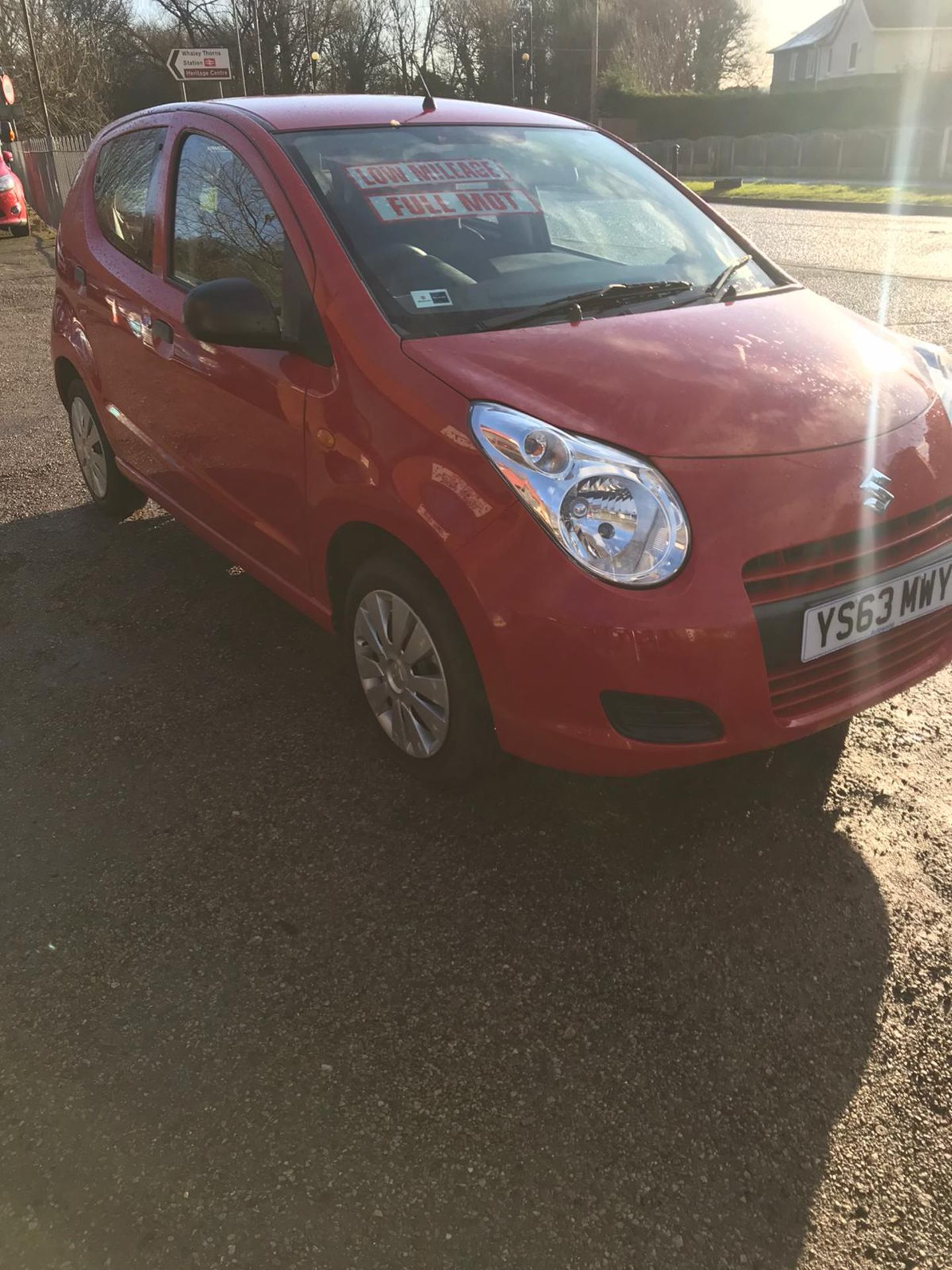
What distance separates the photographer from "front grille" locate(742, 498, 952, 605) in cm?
229

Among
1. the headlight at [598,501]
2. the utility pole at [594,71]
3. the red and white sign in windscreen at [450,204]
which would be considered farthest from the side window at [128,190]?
the utility pole at [594,71]

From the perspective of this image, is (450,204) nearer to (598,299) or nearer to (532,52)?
(598,299)

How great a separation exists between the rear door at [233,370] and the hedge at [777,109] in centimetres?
3891

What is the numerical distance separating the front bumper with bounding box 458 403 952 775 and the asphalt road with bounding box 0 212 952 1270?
Answer: 1.39ft

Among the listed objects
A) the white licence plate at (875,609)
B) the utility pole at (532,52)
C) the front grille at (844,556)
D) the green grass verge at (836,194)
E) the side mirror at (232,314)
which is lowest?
the green grass verge at (836,194)

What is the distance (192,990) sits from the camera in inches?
90.5

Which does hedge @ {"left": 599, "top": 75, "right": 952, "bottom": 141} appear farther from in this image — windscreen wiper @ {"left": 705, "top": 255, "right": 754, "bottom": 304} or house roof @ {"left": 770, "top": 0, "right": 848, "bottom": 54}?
windscreen wiper @ {"left": 705, "top": 255, "right": 754, "bottom": 304}

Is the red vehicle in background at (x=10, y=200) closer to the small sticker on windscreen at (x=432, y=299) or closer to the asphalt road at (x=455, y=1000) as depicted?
the asphalt road at (x=455, y=1000)

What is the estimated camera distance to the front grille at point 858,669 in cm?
238

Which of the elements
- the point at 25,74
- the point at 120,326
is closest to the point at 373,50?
the point at 25,74

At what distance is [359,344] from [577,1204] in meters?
2.02

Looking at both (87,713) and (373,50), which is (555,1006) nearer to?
(87,713)

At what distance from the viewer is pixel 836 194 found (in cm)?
2517

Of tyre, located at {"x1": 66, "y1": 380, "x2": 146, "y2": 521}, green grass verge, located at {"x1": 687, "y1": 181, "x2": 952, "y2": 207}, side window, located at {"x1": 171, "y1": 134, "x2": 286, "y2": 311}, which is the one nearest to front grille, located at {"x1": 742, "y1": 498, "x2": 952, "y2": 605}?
side window, located at {"x1": 171, "y1": 134, "x2": 286, "y2": 311}
